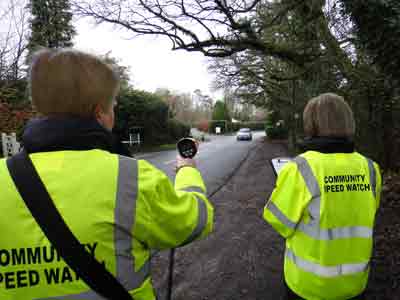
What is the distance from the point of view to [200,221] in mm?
1214

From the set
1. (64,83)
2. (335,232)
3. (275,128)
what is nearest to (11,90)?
(64,83)

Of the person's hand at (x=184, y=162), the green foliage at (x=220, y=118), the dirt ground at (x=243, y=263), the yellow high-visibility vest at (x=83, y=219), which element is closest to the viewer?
the yellow high-visibility vest at (x=83, y=219)

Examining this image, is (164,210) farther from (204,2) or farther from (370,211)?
(204,2)

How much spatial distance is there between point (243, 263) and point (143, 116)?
21.4 m

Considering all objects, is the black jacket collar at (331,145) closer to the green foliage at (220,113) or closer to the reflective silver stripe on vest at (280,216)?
the reflective silver stripe on vest at (280,216)

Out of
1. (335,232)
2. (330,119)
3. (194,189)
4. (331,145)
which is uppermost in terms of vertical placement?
(330,119)

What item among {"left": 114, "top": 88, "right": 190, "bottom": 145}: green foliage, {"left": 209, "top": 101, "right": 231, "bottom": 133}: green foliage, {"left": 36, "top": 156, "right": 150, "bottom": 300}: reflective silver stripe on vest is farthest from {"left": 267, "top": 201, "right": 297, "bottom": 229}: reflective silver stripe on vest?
{"left": 209, "top": 101, "right": 231, "bottom": 133}: green foliage

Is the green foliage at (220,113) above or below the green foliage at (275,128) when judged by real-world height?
above

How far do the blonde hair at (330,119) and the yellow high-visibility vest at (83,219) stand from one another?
112 cm

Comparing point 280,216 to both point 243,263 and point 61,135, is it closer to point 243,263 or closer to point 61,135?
point 61,135

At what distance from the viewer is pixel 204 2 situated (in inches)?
316

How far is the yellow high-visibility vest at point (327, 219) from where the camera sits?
5.47ft

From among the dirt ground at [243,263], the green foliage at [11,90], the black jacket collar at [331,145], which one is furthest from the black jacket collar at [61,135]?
the green foliage at [11,90]

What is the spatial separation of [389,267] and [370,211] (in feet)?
6.88
